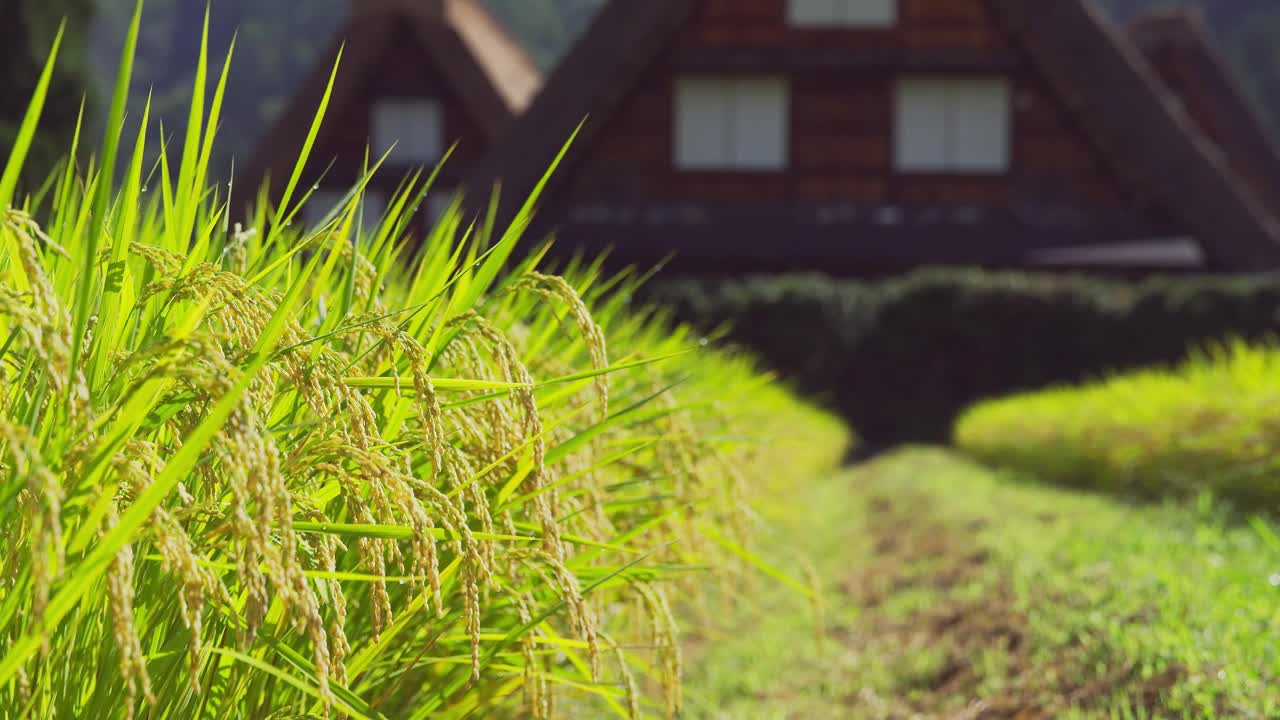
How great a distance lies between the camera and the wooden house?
19281 mm

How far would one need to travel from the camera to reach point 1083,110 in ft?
47.6

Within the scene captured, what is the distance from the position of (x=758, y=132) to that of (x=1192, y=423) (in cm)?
982

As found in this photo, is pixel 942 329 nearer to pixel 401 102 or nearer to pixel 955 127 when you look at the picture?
pixel 955 127

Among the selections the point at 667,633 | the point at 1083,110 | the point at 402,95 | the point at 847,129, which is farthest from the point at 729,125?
the point at 667,633

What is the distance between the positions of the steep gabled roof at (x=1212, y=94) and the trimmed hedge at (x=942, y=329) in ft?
26.2

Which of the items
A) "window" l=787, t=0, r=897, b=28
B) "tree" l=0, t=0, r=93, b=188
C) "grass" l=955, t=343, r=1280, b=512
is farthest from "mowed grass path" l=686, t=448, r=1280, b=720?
"tree" l=0, t=0, r=93, b=188

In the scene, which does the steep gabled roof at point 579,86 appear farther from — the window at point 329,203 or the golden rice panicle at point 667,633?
the golden rice panicle at point 667,633

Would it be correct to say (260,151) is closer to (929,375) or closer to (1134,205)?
(929,375)

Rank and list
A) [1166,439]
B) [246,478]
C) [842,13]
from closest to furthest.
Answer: [246,478], [1166,439], [842,13]

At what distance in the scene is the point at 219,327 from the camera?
2.13m

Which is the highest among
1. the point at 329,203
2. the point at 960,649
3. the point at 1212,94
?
the point at 960,649

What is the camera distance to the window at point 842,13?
597 inches

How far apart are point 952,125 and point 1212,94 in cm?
735

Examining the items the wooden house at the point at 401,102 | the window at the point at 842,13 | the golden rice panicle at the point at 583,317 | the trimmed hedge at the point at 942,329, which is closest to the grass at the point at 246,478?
the golden rice panicle at the point at 583,317
